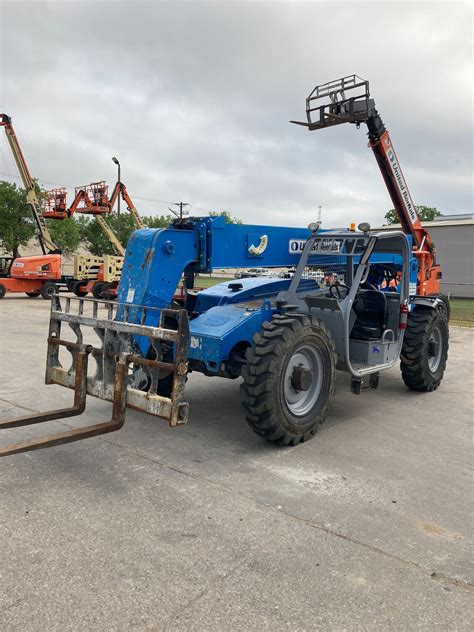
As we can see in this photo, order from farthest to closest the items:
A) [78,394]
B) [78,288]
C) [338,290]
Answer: [78,288] < [338,290] < [78,394]

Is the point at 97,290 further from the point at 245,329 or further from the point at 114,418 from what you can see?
the point at 114,418

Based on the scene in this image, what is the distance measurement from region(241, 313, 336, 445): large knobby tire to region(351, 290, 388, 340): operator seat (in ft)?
5.22

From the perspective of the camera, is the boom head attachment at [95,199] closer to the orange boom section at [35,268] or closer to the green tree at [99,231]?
the orange boom section at [35,268]

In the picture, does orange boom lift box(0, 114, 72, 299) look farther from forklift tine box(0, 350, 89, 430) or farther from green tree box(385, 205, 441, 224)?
green tree box(385, 205, 441, 224)

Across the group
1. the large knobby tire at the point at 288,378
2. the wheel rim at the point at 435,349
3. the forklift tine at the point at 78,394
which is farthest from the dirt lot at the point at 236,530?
the wheel rim at the point at 435,349

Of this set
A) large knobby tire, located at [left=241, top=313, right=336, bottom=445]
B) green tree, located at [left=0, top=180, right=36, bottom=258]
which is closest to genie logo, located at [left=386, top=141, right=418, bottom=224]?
large knobby tire, located at [left=241, top=313, right=336, bottom=445]

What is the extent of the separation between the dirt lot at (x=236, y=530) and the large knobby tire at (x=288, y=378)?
27 cm

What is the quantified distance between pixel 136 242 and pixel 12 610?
128 inches

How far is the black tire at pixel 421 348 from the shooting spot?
7043 millimetres

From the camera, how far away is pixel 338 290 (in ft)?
20.6

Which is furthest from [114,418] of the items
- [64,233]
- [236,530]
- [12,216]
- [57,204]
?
[64,233]

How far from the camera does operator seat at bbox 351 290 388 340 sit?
6754 mm

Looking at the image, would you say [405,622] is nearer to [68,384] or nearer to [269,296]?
[68,384]

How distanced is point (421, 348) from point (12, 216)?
39.0 metres
